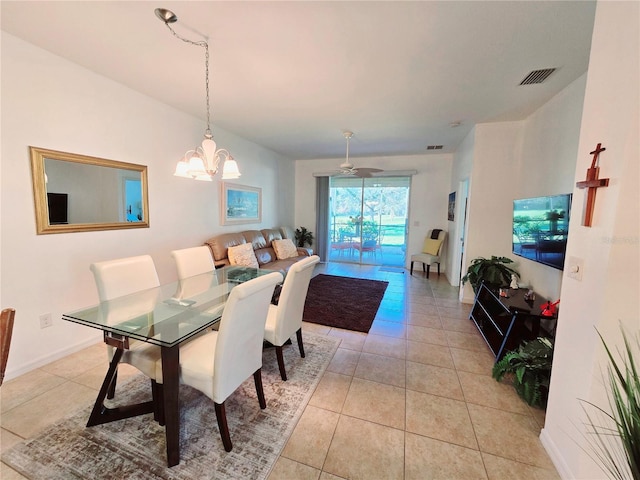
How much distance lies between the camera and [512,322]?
7.22ft

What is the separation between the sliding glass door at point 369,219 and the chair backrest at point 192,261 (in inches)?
167

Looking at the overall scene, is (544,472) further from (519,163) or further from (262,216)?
(262,216)

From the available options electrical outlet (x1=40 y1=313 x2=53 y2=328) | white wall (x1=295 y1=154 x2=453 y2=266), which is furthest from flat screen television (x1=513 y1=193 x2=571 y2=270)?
electrical outlet (x1=40 y1=313 x2=53 y2=328)

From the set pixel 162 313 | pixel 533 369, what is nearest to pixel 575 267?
pixel 533 369

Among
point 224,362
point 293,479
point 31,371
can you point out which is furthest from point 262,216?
point 293,479

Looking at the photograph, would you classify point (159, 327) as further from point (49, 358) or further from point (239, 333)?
point (49, 358)

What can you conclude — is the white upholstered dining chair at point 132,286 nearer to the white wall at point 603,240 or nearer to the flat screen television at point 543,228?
the white wall at point 603,240

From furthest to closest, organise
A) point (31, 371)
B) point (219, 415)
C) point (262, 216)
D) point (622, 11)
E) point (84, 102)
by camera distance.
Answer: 1. point (262, 216)
2. point (84, 102)
3. point (31, 371)
4. point (219, 415)
5. point (622, 11)

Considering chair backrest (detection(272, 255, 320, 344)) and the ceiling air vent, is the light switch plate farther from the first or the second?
the ceiling air vent

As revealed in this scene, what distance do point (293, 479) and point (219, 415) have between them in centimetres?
51

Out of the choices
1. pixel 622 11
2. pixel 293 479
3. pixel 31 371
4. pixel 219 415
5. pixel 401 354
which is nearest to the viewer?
A: pixel 622 11

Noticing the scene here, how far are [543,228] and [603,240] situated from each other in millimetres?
1298

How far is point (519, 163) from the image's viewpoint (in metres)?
3.44

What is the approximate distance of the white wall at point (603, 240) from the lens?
1063 mm
